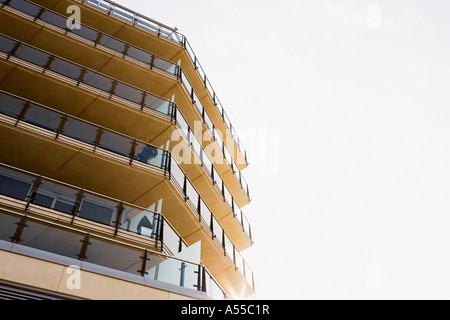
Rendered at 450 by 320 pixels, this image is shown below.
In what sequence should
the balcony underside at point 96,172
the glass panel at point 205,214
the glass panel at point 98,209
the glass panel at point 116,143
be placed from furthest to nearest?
the glass panel at point 205,214
the glass panel at point 116,143
the balcony underside at point 96,172
the glass panel at point 98,209

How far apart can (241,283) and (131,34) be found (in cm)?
1380

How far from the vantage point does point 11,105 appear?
12.9 meters

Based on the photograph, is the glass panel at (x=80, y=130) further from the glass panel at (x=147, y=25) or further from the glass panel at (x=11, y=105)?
the glass panel at (x=147, y=25)

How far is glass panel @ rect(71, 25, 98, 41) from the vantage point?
18750 mm

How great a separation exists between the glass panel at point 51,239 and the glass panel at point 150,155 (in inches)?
178

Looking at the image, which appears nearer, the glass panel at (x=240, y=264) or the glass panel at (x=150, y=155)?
the glass panel at (x=150, y=155)

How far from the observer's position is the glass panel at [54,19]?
1805 centimetres

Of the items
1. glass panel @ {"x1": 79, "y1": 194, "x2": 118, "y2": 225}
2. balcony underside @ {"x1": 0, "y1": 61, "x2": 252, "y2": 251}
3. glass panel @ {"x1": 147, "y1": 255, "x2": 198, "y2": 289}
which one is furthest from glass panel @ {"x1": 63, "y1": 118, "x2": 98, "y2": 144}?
glass panel @ {"x1": 147, "y1": 255, "x2": 198, "y2": 289}

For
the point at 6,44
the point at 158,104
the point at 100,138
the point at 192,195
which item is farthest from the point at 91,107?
the point at 192,195

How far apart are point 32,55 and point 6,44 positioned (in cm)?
106

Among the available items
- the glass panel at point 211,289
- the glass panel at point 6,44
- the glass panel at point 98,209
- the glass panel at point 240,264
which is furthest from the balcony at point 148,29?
the glass panel at point 211,289

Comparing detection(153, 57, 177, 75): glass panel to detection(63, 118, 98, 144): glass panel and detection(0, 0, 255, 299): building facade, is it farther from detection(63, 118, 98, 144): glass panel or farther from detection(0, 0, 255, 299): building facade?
detection(63, 118, 98, 144): glass panel

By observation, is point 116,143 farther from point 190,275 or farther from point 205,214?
point 190,275
